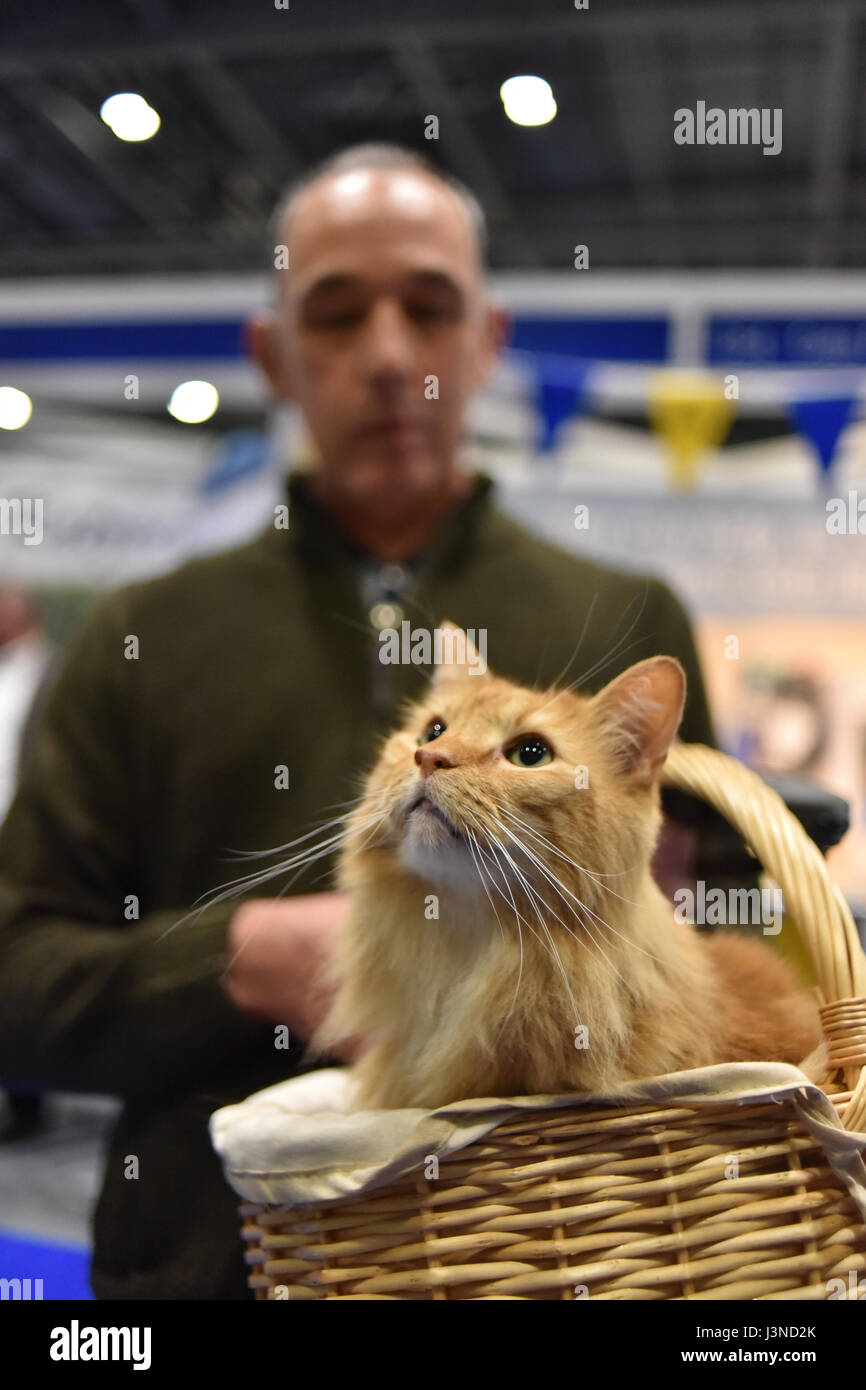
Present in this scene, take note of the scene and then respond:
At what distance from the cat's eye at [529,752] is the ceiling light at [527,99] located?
71 cm

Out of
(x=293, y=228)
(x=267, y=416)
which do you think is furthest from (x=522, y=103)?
(x=267, y=416)

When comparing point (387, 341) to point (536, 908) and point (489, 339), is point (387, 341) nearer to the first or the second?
point (489, 339)

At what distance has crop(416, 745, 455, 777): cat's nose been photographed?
663 mm

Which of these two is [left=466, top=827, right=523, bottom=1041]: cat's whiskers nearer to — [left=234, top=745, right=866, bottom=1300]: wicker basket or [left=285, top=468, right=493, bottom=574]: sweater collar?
[left=234, top=745, right=866, bottom=1300]: wicker basket

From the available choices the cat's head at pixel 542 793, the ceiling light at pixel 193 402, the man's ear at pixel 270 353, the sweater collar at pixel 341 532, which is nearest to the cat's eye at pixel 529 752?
the cat's head at pixel 542 793

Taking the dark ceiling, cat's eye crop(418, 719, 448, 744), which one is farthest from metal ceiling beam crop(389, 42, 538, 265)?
cat's eye crop(418, 719, 448, 744)

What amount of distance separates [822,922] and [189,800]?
483 millimetres

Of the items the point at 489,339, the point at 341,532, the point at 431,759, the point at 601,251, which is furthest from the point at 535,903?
the point at 601,251

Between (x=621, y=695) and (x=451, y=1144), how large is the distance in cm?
28

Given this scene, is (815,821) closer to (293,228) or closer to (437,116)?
(293,228)

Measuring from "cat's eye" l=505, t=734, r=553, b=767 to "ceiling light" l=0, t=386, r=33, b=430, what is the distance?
742mm

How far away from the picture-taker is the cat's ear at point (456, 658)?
77cm

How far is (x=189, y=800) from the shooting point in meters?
0.88
